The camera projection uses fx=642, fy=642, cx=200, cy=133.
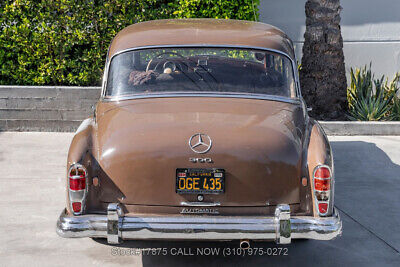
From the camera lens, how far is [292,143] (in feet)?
16.1

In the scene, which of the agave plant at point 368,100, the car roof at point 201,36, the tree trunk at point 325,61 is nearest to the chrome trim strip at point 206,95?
the car roof at point 201,36

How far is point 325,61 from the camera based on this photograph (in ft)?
33.9

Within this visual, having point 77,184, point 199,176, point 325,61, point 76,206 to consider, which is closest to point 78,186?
point 77,184

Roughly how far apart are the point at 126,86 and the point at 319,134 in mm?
1739

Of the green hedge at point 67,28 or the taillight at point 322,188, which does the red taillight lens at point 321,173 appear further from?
the green hedge at point 67,28

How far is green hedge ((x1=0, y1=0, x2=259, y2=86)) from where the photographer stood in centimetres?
1031

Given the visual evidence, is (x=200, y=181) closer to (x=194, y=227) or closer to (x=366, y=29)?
(x=194, y=227)

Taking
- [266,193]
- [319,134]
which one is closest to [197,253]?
[266,193]

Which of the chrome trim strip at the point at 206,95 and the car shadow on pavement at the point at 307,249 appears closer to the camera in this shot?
the car shadow on pavement at the point at 307,249

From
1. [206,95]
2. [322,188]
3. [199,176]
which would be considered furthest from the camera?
[206,95]

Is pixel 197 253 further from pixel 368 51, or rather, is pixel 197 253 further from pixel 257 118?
pixel 368 51

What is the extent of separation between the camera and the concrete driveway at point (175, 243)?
5328 mm

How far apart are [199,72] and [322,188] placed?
1675 mm

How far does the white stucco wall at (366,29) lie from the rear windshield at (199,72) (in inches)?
252
